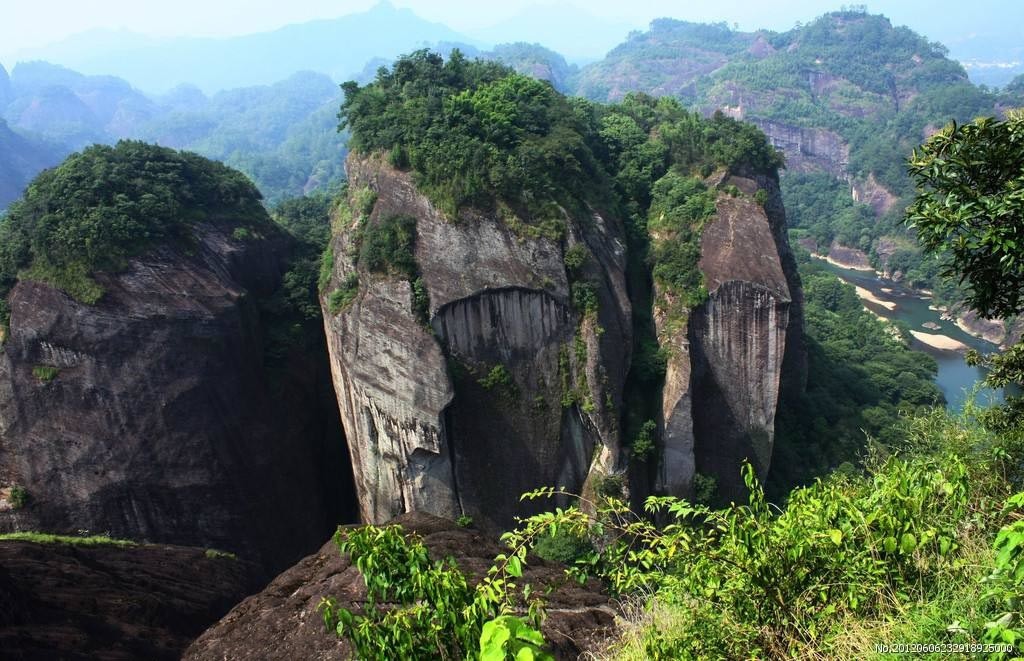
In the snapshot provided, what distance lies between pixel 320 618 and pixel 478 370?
908 cm

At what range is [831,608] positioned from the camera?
450cm

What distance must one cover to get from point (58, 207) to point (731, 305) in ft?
65.8

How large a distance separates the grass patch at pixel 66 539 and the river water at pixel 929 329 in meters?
36.2

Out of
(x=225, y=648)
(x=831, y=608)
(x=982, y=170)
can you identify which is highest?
(x=982, y=170)

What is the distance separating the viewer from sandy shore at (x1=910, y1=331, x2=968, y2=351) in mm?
45844

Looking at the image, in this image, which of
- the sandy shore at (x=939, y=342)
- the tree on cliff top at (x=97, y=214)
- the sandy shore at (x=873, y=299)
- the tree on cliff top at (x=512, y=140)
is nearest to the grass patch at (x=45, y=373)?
the tree on cliff top at (x=97, y=214)

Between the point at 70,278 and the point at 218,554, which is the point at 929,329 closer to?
the point at 218,554

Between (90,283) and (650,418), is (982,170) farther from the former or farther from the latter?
(90,283)

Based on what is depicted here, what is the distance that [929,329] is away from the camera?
1945 inches

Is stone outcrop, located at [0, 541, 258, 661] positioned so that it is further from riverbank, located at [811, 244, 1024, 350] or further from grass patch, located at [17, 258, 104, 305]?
riverbank, located at [811, 244, 1024, 350]

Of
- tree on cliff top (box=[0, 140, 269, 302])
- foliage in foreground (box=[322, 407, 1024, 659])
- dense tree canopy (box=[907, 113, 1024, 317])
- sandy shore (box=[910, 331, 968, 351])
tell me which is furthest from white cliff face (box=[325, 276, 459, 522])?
sandy shore (box=[910, 331, 968, 351])

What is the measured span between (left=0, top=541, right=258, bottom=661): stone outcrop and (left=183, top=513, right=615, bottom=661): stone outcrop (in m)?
2.16

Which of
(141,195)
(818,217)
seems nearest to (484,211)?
(141,195)

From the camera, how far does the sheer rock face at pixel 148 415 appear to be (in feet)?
56.9
